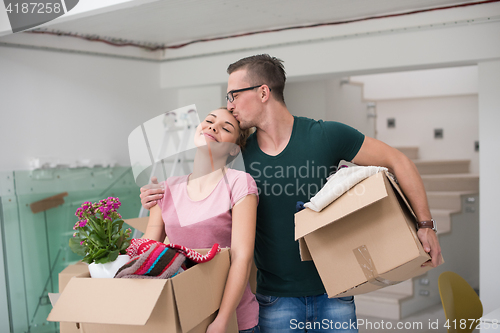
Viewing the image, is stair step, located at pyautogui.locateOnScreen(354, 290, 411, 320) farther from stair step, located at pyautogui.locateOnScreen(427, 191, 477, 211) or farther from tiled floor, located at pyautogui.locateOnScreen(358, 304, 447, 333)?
stair step, located at pyautogui.locateOnScreen(427, 191, 477, 211)

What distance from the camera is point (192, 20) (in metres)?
2.65

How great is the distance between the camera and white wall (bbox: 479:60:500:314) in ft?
7.92

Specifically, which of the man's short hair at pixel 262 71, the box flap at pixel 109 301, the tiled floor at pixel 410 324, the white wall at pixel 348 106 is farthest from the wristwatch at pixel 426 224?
the white wall at pixel 348 106

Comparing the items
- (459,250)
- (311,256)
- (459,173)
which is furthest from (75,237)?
(459,173)

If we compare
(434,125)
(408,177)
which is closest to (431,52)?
(408,177)

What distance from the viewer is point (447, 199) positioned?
13.2 feet

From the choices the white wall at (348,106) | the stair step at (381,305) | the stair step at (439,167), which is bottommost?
the stair step at (381,305)

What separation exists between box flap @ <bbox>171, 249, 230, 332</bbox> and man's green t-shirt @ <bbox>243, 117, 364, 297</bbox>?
0.32 meters

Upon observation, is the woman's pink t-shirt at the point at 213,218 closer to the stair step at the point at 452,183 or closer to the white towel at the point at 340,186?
the white towel at the point at 340,186

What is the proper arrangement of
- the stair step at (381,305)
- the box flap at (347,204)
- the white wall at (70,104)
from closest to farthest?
the box flap at (347,204) < the white wall at (70,104) < the stair step at (381,305)

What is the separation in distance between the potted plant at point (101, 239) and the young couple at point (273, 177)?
0.28m

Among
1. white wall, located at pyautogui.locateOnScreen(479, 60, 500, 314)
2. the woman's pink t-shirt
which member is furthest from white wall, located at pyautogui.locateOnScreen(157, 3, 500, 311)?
the woman's pink t-shirt

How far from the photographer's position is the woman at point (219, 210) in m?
1.15

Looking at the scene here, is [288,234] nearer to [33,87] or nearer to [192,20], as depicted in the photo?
[192,20]
